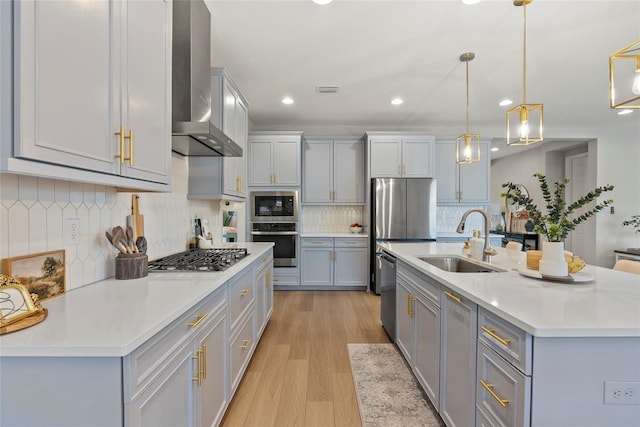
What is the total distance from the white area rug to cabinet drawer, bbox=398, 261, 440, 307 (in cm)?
72

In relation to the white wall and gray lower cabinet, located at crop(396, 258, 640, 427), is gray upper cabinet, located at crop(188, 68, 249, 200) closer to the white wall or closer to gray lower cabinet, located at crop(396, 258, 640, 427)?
gray lower cabinet, located at crop(396, 258, 640, 427)

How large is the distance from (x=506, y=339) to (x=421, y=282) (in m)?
0.91

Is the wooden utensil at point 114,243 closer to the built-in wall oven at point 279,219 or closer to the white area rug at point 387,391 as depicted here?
the white area rug at point 387,391

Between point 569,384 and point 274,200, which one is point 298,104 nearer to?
point 274,200

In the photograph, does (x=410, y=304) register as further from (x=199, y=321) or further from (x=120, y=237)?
(x=120, y=237)

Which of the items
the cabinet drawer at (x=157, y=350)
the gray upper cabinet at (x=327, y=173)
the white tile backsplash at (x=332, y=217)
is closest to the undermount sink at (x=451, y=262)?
the cabinet drawer at (x=157, y=350)

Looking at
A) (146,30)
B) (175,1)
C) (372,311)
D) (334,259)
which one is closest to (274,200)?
(334,259)

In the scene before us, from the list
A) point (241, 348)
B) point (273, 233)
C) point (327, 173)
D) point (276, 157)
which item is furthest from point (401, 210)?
point (241, 348)

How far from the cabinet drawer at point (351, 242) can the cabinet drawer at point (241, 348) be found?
2.49 meters

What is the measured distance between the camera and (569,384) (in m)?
1.03

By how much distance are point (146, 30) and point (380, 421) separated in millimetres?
2449

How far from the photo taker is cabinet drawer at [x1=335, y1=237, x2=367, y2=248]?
189 inches

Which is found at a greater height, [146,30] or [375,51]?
[375,51]

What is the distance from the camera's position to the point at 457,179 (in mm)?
5012
